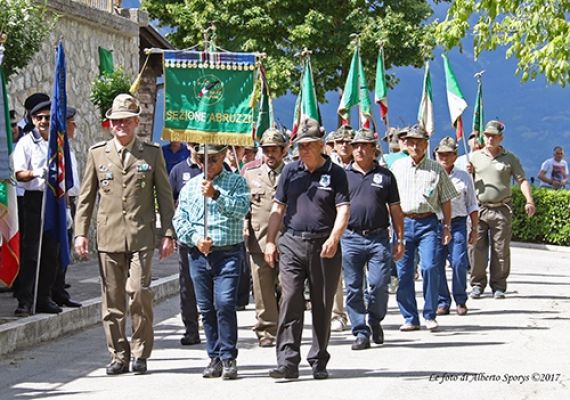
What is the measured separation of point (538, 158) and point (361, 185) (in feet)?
266

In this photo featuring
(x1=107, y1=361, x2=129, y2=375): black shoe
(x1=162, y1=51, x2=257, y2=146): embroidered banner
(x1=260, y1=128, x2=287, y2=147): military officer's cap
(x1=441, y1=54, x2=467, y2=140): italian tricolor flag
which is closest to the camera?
(x1=107, y1=361, x2=129, y2=375): black shoe

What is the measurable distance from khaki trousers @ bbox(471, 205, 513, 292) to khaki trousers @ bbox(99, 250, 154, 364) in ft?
22.8

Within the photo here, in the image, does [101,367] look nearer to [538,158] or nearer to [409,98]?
[538,158]

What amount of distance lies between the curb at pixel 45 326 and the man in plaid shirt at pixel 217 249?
208 centimetres

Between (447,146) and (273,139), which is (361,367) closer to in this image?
(273,139)

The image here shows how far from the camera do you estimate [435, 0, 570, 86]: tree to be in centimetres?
1766

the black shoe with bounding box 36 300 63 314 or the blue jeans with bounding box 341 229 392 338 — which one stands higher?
the blue jeans with bounding box 341 229 392 338

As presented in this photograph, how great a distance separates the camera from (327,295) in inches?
394

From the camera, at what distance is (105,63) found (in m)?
21.8

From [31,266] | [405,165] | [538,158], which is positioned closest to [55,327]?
[31,266]

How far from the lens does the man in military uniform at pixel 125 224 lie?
10.2m

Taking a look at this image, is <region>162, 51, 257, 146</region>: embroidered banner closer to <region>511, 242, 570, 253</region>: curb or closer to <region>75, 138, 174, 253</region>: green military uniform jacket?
<region>75, 138, 174, 253</region>: green military uniform jacket

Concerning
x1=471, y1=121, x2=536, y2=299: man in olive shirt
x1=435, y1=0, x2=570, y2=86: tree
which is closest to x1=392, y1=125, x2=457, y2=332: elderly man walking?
x1=471, y1=121, x2=536, y2=299: man in olive shirt

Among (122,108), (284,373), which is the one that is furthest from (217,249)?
(122,108)
